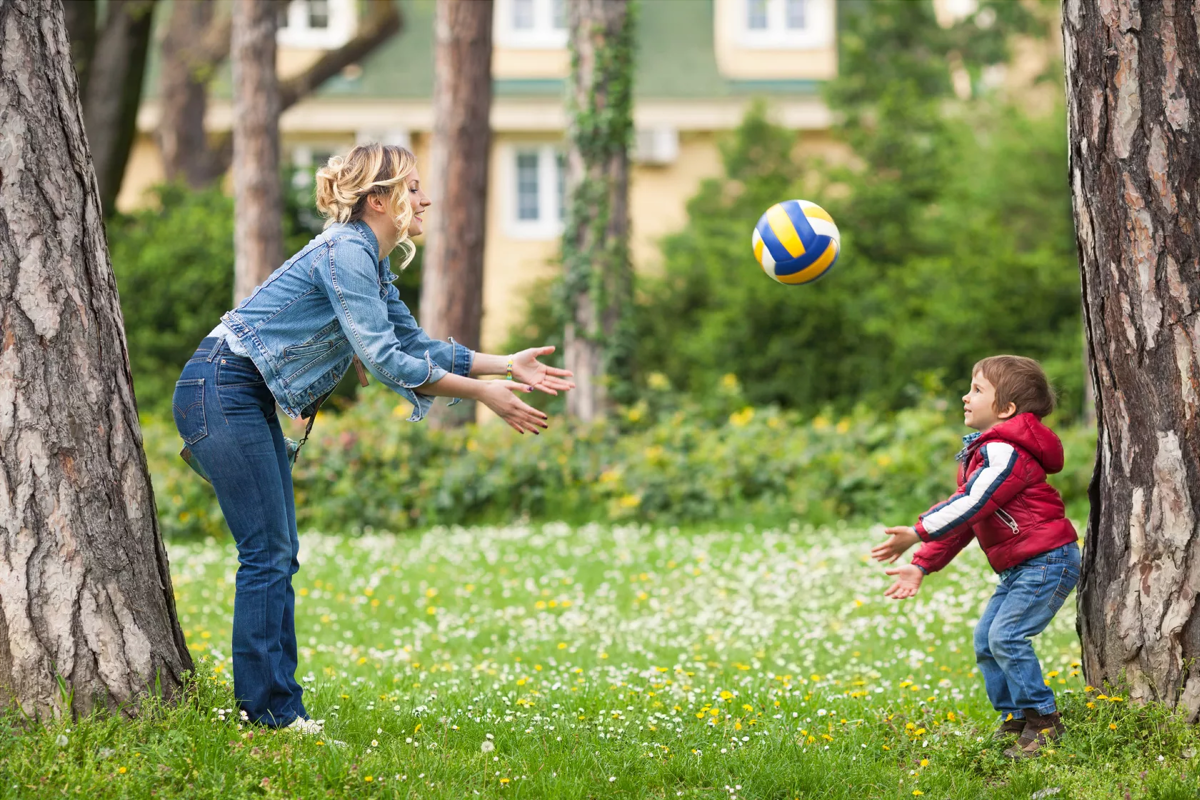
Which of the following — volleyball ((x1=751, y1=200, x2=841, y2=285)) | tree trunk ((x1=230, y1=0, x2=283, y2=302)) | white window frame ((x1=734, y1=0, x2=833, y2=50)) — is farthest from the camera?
white window frame ((x1=734, y1=0, x2=833, y2=50))

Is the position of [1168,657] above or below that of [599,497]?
above

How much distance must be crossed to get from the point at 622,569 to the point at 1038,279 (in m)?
10.1

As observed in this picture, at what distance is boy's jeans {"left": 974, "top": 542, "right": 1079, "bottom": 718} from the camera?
4277 mm

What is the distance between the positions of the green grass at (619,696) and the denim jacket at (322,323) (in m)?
1.07

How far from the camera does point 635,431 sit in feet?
40.3

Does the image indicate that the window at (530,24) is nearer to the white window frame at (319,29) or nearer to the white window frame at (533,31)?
the white window frame at (533,31)

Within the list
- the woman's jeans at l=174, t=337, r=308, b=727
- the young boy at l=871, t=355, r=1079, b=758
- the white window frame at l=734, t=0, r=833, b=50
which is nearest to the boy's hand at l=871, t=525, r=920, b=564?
the young boy at l=871, t=355, r=1079, b=758

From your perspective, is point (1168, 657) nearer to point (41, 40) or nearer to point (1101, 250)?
point (1101, 250)

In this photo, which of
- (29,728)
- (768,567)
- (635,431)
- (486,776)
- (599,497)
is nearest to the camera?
(29,728)

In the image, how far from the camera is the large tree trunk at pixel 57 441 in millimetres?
3879

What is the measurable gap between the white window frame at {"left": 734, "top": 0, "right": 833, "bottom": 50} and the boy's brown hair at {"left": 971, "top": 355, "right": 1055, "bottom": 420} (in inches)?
826

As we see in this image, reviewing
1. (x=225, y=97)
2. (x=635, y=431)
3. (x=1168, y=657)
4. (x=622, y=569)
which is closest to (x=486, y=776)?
(x=1168, y=657)

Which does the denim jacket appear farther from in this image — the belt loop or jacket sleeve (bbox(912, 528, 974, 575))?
jacket sleeve (bbox(912, 528, 974, 575))

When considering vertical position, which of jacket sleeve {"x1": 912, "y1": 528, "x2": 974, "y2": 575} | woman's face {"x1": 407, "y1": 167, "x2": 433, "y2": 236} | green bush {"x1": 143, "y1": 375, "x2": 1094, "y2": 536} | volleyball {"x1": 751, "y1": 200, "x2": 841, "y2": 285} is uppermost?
woman's face {"x1": 407, "y1": 167, "x2": 433, "y2": 236}
